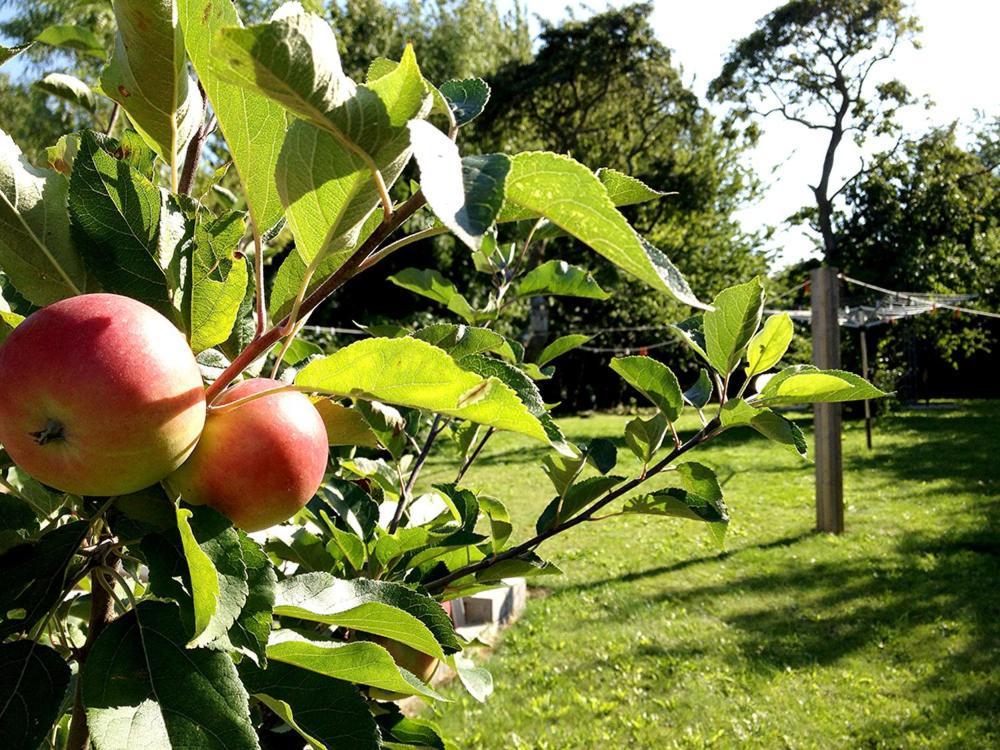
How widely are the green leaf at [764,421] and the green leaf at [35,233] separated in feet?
1.84

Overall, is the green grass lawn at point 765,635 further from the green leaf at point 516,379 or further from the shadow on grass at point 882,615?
the green leaf at point 516,379

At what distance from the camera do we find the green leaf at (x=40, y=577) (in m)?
0.48

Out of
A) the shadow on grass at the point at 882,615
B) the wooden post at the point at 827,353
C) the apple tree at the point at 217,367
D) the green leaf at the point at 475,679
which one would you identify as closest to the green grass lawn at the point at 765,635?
the shadow on grass at the point at 882,615

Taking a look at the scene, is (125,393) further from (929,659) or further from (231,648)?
(929,659)

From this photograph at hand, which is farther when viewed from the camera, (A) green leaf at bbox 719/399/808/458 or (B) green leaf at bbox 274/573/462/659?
(A) green leaf at bbox 719/399/808/458

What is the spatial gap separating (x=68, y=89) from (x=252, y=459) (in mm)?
Result: 750

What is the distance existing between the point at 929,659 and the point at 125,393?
394 centimetres

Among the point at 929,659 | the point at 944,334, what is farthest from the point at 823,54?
the point at 929,659

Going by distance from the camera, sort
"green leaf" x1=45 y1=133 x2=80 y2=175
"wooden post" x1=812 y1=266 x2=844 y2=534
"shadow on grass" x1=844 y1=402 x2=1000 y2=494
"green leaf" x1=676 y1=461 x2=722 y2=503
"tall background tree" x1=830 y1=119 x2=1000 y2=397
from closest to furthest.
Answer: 1. "green leaf" x1=45 y1=133 x2=80 y2=175
2. "green leaf" x1=676 y1=461 x2=722 y2=503
3. "wooden post" x1=812 y1=266 x2=844 y2=534
4. "shadow on grass" x1=844 y1=402 x2=1000 y2=494
5. "tall background tree" x1=830 y1=119 x2=1000 y2=397

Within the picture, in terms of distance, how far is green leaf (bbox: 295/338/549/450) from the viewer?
1.35 ft

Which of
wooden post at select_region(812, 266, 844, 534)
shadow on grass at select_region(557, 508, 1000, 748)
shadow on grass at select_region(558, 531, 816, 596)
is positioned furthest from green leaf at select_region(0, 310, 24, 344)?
wooden post at select_region(812, 266, 844, 534)

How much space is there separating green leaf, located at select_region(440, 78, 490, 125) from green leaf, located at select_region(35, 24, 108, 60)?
25.6 inches

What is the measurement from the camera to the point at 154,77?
51 centimetres

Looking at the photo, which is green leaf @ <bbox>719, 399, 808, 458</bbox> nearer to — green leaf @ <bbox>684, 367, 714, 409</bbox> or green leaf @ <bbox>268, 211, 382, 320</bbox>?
green leaf @ <bbox>684, 367, 714, 409</bbox>
